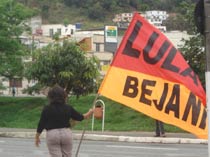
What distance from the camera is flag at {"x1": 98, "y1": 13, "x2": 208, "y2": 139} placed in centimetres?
789

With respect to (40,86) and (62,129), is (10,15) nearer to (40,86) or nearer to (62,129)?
(40,86)

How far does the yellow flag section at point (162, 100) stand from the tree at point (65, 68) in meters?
24.8

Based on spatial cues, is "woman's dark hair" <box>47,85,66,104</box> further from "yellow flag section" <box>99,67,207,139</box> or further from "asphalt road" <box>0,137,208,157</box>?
"asphalt road" <box>0,137,208,157</box>

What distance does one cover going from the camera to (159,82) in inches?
315

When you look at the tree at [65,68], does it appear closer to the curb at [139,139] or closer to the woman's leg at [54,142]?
the curb at [139,139]

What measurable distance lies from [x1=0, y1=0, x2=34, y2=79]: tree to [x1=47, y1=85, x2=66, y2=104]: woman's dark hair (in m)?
26.2

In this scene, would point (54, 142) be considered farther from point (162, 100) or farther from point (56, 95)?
point (162, 100)

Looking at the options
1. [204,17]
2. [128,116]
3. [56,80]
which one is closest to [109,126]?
[128,116]

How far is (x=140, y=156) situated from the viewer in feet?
52.7

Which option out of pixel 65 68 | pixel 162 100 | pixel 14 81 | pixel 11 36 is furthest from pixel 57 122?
pixel 14 81

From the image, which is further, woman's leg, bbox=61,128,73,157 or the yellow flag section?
woman's leg, bbox=61,128,73,157

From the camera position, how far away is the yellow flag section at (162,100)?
7.88 m

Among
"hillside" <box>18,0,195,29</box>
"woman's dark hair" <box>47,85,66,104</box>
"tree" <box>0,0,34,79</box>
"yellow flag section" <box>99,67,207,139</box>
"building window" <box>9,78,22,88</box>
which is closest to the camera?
"yellow flag section" <box>99,67,207,139</box>

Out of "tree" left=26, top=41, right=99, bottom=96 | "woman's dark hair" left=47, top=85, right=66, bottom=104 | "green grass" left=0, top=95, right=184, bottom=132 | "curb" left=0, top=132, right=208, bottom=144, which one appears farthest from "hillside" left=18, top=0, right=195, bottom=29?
"woman's dark hair" left=47, top=85, right=66, bottom=104
